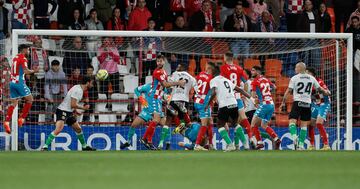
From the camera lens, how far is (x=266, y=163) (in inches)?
554

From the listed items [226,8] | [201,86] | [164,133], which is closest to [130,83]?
[164,133]

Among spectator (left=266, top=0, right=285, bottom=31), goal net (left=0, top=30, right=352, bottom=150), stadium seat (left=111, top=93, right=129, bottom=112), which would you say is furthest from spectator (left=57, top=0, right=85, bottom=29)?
spectator (left=266, top=0, right=285, bottom=31)

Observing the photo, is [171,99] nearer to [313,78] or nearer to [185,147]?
[185,147]

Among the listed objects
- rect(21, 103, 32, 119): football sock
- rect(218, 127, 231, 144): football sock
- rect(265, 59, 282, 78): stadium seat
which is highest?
rect(265, 59, 282, 78): stadium seat

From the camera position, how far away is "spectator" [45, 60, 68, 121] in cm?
2131

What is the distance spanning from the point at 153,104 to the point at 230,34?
2148 mm

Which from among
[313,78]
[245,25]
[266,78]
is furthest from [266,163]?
[245,25]

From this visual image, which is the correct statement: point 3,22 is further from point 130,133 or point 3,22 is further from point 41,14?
point 130,133

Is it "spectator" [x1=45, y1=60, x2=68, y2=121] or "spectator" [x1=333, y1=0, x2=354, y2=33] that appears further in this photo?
"spectator" [x1=333, y1=0, x2=354, y2=33]

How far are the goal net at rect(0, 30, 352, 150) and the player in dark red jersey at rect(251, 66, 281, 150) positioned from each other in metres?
1.03

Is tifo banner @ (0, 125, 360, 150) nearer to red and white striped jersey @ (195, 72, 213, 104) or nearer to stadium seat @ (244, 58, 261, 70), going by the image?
stadium seat @ (244, 58, 261, 70)

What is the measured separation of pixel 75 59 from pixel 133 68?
125 cm

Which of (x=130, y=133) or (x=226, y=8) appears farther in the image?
(x=226, y=8)

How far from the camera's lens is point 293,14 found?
80.2 feet
